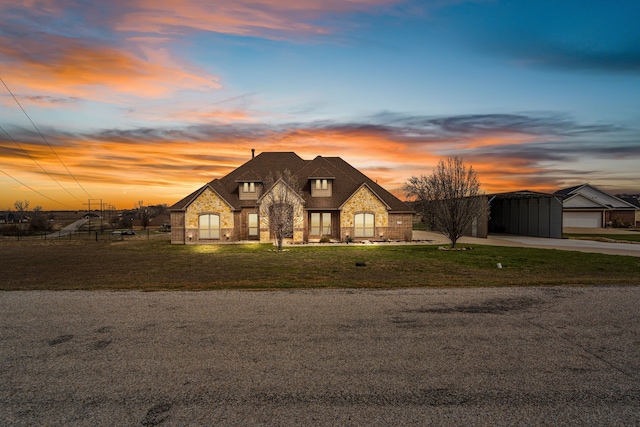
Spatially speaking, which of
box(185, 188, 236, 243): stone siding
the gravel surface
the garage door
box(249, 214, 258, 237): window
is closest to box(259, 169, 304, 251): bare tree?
box(249, 214, 258, 237): window

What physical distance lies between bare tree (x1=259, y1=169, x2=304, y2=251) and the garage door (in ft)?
119

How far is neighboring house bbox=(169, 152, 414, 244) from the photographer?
34.6 meters

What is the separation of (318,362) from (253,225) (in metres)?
29.8

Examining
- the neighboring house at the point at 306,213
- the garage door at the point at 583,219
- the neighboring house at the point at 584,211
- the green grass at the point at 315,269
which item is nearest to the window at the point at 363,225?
the neighboring house at the point at 306,213

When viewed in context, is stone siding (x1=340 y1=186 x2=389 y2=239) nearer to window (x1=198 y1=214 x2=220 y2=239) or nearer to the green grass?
the green grass

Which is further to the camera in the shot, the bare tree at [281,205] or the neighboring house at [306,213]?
Result: the neighboring house at [306,213]

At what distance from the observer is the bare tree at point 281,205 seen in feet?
95.4

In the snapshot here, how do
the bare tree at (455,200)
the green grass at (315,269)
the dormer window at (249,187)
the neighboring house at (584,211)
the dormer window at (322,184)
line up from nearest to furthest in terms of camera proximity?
1. the green grass at (315,269)
2. the bare tree at (455,200)
3. the dormer window at (322,184)
4. the dormer window at (249,187)
5. the neighboring house at (584,211)

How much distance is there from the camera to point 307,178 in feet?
121

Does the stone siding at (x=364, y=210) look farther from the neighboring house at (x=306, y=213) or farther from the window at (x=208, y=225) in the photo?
the window at (x=208, y=225)

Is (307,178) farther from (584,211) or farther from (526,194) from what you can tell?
(584,211)

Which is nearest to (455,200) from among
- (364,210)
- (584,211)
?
(364,210)

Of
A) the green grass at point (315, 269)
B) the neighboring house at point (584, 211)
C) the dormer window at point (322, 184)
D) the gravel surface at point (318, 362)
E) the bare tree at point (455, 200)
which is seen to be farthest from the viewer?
the neighboring house at point (584, 211)

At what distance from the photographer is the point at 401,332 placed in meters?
9.00
